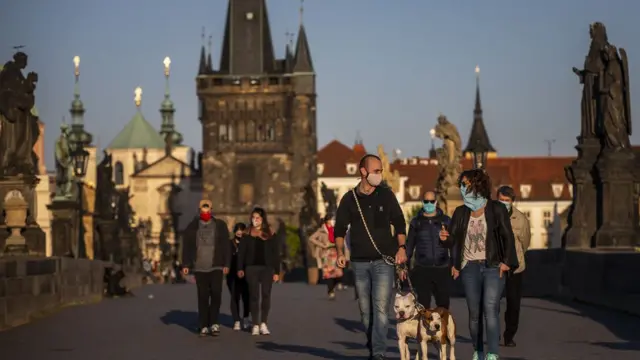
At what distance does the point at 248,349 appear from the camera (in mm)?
16594

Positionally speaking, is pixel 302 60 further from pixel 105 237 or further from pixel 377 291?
pixel 377 291

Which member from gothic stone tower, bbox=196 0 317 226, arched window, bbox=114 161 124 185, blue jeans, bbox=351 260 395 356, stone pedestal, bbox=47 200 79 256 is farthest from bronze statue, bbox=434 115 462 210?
arched window, bbox=114 161 124 185

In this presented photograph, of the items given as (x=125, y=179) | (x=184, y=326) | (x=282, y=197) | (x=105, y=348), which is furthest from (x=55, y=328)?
(x=125, y=179)

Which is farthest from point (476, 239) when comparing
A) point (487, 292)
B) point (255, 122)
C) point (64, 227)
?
point (255, 122)

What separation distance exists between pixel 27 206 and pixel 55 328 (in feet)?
24.9

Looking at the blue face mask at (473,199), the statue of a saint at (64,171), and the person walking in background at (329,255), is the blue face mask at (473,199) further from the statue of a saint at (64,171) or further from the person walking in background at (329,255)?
the statue of a saint at (64,171)

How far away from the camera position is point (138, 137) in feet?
629

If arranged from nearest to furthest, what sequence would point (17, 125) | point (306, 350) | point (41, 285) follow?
point (306, 350), point (41, 285), point (17, 125)

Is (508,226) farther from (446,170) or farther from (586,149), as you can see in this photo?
(446,170)

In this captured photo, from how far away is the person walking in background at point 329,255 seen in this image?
29141 mm

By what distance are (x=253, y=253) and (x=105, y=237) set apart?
28.4m

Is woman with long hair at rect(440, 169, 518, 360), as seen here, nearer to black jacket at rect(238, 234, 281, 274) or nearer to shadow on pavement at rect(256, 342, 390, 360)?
shadow on pavement at rect(256, 342, 390, 360)

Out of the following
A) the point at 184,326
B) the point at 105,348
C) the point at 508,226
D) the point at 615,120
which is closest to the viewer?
the point at 508,226

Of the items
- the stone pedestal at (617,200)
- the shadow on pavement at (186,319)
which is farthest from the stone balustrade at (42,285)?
the stone pedestal at (617,200)
